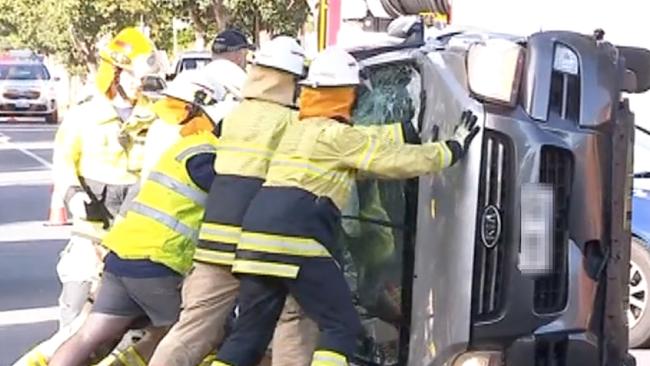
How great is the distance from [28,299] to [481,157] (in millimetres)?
6601

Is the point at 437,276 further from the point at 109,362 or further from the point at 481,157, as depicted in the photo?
the point at 109,362

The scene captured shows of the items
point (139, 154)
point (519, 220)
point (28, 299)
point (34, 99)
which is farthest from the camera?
point (34, 99)

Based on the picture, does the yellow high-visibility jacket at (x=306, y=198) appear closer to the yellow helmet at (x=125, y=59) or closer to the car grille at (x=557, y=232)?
the car grille at (x=557, y=232)

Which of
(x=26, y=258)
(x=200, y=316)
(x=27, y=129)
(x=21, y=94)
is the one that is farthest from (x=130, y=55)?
(x=21, y=94)

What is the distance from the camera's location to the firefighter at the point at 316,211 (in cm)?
508

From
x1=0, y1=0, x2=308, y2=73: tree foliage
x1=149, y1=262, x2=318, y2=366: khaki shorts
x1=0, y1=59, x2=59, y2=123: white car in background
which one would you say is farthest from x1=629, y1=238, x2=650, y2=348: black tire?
x1=0, y1=59, x2=59, y2=123: white car in background

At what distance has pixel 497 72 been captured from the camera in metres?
4.84

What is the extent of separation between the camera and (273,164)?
527 cm

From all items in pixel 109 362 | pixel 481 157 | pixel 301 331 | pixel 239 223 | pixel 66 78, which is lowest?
pixel 66 78

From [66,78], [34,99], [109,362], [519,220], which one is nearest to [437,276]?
[519,220]

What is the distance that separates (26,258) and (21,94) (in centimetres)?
2651

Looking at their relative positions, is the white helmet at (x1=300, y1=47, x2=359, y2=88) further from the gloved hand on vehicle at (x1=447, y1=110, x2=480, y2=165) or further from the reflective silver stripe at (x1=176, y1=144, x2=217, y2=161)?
the reflective silver stripe at (x1=176, y1=144, x2=217, y2=161)

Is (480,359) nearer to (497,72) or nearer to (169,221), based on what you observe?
(497,72)

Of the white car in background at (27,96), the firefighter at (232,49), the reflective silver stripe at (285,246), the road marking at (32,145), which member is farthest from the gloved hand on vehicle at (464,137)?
the white car in background at (27,96)
